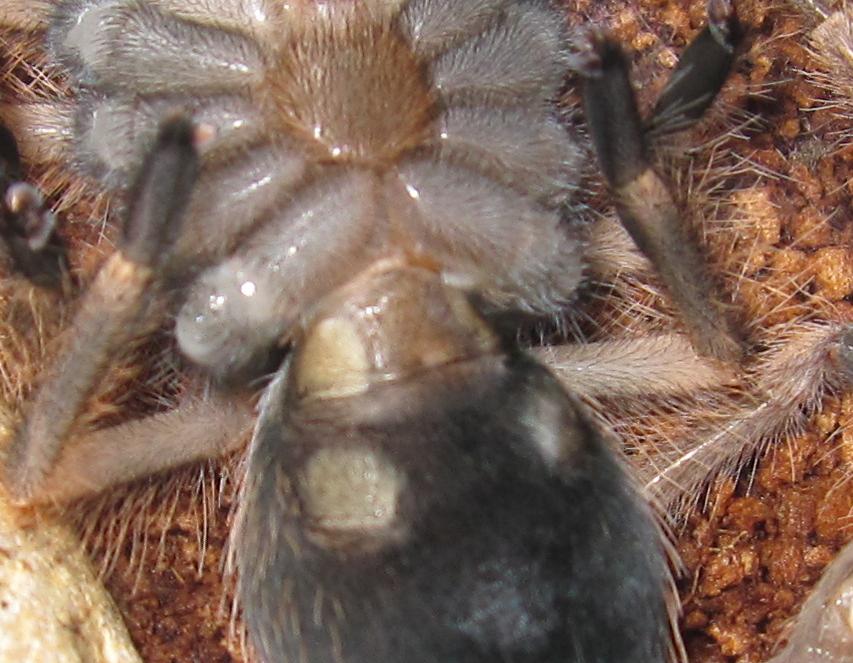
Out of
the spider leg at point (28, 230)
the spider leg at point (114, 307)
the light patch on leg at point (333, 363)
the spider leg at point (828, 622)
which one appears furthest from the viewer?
the spider leg at point (828, 622)

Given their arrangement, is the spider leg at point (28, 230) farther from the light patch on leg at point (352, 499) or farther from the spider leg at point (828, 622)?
the spider leg at point (828, 622)

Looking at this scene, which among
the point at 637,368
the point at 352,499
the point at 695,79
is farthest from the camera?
the point at 637,368

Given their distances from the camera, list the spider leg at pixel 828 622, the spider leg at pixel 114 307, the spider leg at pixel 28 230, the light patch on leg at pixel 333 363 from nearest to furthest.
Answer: the spider leg at pixel 114 307
the light patch on leg at pixel 333 363
the spider leg at pixel 28 230
the spider leg at pixel 828 622

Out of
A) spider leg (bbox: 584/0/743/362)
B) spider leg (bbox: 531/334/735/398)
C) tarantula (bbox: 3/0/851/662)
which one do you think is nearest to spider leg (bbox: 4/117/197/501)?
tarantula (bbox: 3/0/851/662)

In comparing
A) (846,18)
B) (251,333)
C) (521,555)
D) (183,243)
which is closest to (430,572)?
(521,555)

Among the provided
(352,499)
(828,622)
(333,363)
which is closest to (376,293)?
(333,363)

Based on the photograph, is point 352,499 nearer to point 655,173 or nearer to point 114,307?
point 114,307

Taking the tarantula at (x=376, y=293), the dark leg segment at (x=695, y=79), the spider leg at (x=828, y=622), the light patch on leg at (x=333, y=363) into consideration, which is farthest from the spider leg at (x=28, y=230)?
the spider leg at (x=828, y=622)

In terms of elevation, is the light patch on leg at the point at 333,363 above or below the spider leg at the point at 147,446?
above
